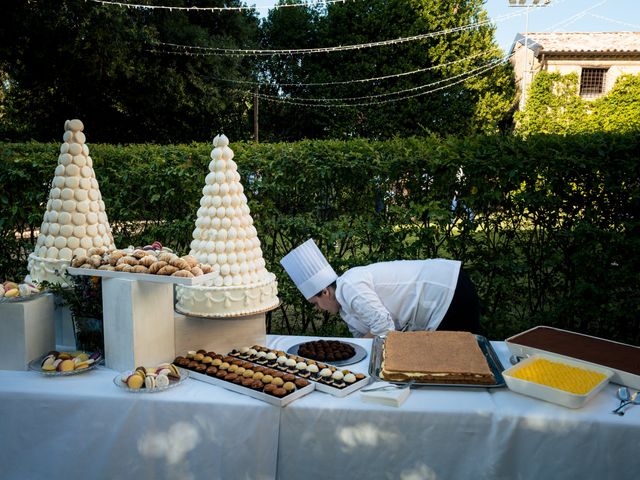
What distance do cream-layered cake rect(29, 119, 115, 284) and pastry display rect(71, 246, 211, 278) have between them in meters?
0.21

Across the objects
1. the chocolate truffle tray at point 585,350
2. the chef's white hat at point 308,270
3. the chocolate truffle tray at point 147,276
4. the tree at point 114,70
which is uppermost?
the tree at point 114,70

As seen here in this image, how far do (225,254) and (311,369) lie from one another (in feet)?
2.28

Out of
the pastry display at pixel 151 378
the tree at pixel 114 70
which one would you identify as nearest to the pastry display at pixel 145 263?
the pastry display at pixel 151 378

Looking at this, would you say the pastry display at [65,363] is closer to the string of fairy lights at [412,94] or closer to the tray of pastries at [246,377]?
the tray of pastries at [246,377]

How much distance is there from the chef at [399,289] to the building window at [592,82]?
73.4 ft

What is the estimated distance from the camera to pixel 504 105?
25.9 meters

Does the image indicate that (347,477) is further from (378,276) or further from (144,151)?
(144,151)

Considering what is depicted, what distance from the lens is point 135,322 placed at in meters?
2.15

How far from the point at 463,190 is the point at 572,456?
2.58 metres

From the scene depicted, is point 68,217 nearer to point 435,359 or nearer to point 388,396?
point 388,396

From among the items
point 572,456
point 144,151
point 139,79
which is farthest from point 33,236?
point 139,79

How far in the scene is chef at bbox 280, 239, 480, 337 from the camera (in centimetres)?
301

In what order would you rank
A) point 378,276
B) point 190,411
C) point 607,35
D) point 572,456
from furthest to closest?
point 607,35 → point 378,276 → point 190,411 → point 572,456

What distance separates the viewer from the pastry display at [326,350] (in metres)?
2.36
